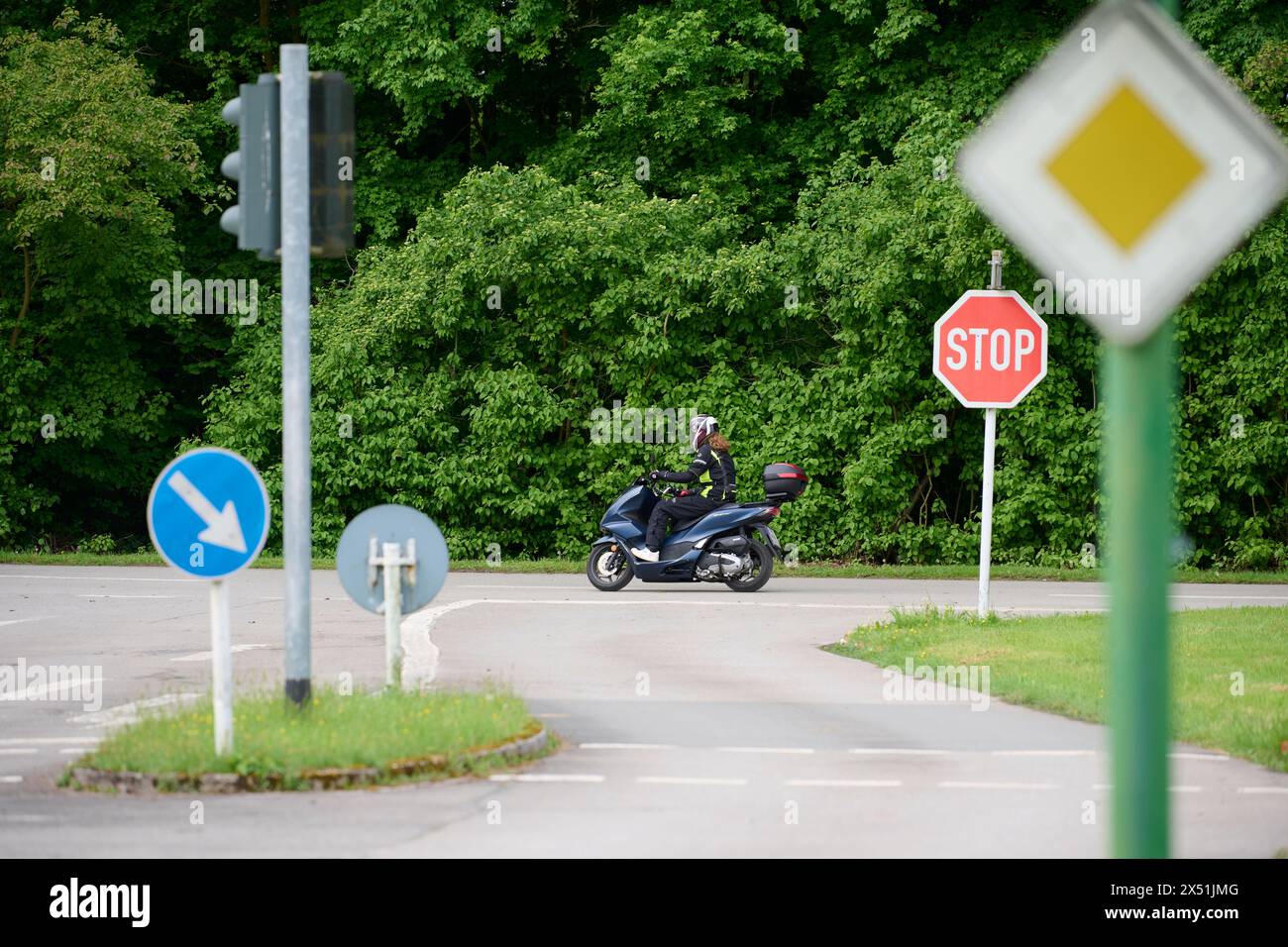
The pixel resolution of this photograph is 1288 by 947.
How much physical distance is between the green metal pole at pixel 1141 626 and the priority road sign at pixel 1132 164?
220 mm

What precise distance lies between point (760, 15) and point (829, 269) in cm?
727

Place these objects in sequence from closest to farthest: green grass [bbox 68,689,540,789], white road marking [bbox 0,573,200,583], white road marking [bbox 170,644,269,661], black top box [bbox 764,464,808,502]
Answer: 1. green grass [bbox 68,689,540,789]
2. white road marking [bbox 170,644,269,661]
3. black top box [bbox 764,464,808,502]
4. white road marking [bbox 0,573,200,583]

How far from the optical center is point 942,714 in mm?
11586

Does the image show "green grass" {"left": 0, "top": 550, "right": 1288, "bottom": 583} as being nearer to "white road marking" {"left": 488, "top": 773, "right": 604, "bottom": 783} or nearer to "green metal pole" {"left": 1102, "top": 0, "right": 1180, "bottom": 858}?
"white road marking" {"left": 488, "top": 773, "right": 604, "bottom": 783}

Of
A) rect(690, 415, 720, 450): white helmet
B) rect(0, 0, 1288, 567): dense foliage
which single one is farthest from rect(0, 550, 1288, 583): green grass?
rect(690, 415, 720, 450): white helmet

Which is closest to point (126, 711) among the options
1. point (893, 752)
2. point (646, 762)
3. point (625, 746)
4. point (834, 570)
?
point (625, 746)

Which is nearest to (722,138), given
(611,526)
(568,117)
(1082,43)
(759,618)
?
(568,117)

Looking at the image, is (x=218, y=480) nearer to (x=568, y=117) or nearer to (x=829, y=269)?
→ (x=829, y=269)

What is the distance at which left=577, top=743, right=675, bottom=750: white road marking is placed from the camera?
10.1m

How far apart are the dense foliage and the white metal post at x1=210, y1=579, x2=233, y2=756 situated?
746 inches

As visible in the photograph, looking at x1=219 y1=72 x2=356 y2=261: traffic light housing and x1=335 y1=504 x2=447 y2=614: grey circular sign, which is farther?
x1=335 y1=504 x2=447 y2=614: grey circular sign

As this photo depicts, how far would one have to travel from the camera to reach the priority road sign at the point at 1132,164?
3748mm

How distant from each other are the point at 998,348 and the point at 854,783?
9114mm

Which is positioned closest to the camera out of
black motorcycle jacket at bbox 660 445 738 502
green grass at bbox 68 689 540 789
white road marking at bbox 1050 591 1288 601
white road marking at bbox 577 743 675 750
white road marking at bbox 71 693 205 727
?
green grass at bbox 68 689 540 789
